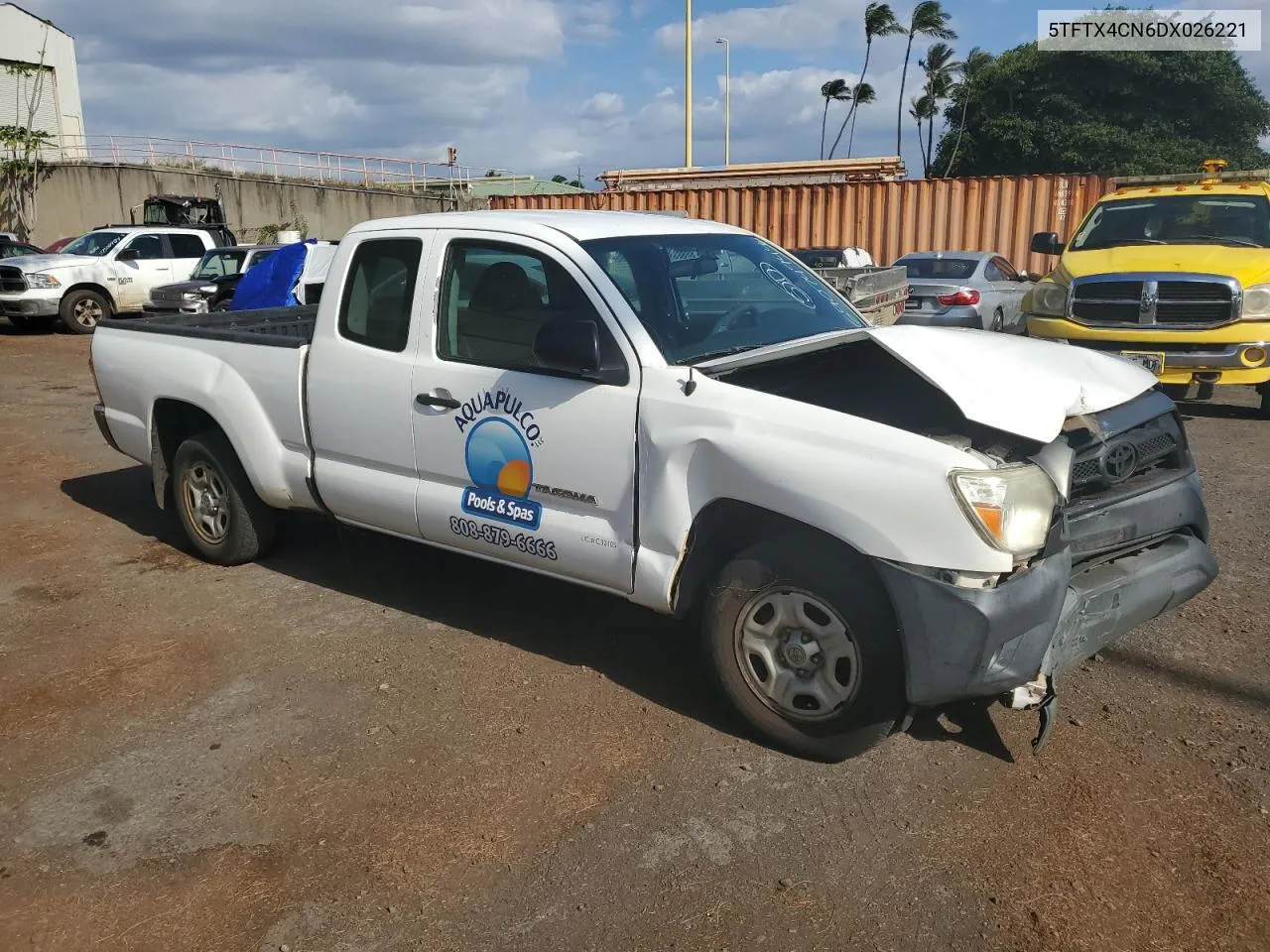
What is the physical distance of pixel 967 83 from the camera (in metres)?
46.1

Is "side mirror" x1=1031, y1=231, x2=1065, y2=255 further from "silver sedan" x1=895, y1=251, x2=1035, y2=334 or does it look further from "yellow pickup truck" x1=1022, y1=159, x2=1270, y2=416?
"silver sedan" x1=895, y1=251, x2=1035, y2=334

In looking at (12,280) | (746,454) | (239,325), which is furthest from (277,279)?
(746,454)

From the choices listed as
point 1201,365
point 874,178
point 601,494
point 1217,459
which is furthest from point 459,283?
point 874,178

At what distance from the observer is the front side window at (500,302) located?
4059 millimetres

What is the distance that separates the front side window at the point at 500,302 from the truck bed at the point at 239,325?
37.5 inches

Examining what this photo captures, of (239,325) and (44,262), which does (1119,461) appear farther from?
(44,262)

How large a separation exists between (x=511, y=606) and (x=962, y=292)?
8.72m

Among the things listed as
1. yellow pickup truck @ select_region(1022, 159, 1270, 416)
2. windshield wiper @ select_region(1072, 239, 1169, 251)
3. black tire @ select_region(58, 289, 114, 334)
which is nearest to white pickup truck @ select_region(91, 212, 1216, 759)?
yellow pickup truck @ select_region(1022, 159, 1270, 416)

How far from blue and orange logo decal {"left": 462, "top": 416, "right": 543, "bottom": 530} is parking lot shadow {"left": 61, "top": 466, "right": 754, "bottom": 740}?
712 millimetres

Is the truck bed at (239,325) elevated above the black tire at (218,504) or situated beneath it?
elevated above

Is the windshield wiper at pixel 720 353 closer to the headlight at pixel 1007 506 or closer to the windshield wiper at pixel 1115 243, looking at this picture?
the headlight at pixel 1007 506

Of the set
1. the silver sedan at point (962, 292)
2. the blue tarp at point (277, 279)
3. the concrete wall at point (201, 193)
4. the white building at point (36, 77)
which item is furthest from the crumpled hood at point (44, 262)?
the white building at point (36, 77)

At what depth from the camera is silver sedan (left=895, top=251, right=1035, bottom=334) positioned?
1203 cm

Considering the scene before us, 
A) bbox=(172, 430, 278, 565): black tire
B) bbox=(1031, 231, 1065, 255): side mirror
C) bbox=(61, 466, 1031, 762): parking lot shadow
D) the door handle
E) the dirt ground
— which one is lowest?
the dirt ground
